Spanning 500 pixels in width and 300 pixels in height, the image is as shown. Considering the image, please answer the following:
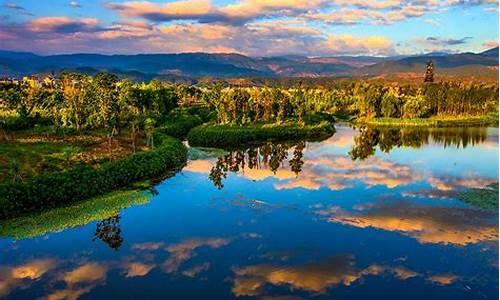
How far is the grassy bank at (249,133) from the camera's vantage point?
281ft

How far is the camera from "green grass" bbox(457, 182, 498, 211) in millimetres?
43688

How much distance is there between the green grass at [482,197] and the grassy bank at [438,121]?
78056 millimetres

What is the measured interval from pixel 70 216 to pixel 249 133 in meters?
52.5

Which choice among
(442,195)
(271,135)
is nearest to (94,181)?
(442,195)

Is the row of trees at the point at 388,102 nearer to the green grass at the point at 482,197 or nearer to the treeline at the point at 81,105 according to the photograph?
the treeline at the point at 81,105

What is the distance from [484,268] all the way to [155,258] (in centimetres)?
2135

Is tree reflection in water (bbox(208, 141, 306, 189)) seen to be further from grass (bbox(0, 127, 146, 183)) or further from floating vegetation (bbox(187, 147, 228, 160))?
grass (bbox(0, 127, 146, 183))

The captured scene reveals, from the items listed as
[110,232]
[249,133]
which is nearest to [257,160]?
[249,133]

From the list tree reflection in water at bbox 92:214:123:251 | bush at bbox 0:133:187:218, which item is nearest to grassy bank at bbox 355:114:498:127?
bush at bbox 0:133:187:218

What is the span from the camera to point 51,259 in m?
32.8

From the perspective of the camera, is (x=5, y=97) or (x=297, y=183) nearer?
(x=297, y=183)

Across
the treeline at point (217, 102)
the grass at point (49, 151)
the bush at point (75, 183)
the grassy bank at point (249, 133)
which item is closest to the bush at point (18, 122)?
the treeline at point (217, 102)

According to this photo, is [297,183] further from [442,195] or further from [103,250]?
[103,250]

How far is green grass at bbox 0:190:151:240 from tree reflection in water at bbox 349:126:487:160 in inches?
1514
